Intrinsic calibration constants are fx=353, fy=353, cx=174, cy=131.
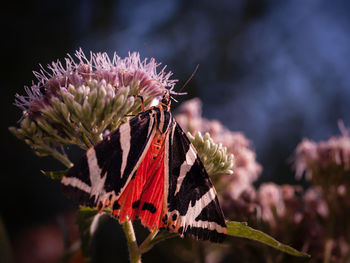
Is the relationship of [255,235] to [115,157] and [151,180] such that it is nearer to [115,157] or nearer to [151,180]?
[151,180]

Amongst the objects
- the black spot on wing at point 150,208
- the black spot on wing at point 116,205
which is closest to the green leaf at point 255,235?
the black spot on wing at point 150,208

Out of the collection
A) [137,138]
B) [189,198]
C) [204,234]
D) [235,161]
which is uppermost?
[235,161]

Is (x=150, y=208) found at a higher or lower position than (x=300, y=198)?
lower

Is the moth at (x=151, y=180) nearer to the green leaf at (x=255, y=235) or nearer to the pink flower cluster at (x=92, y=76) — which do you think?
the green leaf at (x=255, y=235)

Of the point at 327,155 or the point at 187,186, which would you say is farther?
the point at 327,155

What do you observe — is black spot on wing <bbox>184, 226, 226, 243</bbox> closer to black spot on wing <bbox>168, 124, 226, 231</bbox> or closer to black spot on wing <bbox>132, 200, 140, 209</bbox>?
black spot on wing <bbox>168, 124, 226, 231</bbox>

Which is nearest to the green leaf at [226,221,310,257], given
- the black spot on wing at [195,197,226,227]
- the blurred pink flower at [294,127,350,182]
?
the black spot on wing at [195,197,226,227]

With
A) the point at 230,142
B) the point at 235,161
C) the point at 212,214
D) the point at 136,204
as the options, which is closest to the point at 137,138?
the point at 136,204
